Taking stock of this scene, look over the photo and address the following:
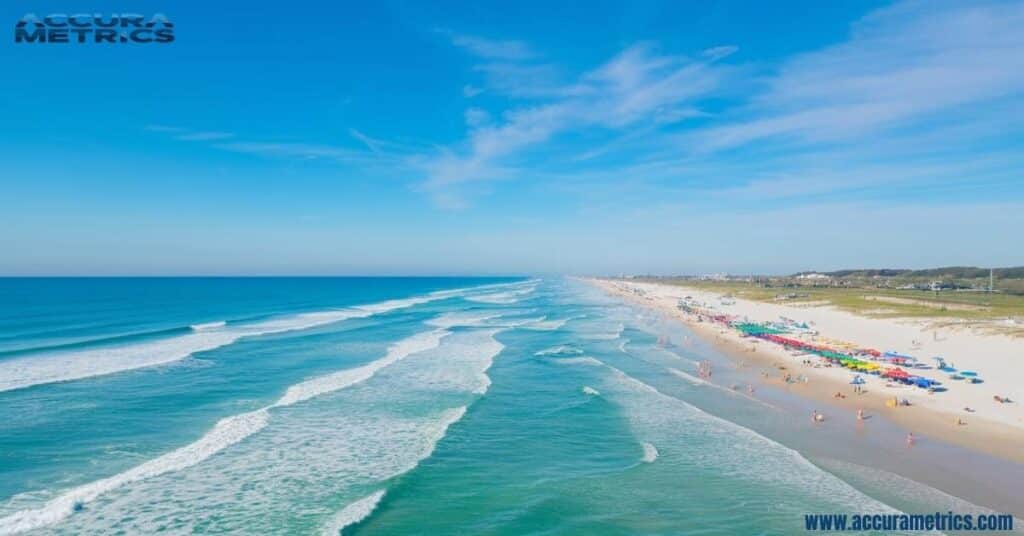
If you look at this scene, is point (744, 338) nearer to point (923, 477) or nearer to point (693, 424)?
point (693, 424)

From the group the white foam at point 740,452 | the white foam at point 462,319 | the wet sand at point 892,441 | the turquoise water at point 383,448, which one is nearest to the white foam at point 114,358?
the turquoise water at point 383,448

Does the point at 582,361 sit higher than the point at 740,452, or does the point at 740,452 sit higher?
the point at 582,361

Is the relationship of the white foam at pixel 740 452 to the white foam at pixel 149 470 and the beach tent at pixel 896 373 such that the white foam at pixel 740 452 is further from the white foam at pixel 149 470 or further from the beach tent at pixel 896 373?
the white foam at pixel 149 470

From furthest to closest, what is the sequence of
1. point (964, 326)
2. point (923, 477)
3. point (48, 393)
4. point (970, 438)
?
point (964, 326)
point (48, 393)
point (970, 438)
point (923, 477)

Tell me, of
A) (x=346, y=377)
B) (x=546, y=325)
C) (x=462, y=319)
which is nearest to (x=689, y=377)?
(x=346, y=377)

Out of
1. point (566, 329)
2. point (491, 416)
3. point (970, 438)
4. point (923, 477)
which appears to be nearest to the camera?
point (923, 477)

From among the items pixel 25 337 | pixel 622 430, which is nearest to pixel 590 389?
pixel 622 430

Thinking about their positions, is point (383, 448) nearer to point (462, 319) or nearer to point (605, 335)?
point (605, 335)
